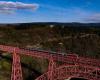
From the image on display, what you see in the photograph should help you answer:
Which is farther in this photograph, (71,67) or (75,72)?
(71,67)

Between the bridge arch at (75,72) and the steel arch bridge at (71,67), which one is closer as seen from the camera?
the bridge arch at (75,72)

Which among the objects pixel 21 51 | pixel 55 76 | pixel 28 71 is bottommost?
pixel 28 71

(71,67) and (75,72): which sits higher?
(71,67)

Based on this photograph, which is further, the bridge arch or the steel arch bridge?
the steel arch bridge

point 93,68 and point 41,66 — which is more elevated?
point 93,68

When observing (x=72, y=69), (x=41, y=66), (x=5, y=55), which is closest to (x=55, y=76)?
(x=72, y=69)

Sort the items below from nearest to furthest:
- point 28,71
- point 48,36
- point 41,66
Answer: point 28,71 → point 41,66 → point 48,36

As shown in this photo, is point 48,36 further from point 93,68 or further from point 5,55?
point 93,68

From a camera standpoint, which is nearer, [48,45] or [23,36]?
[48,45]
